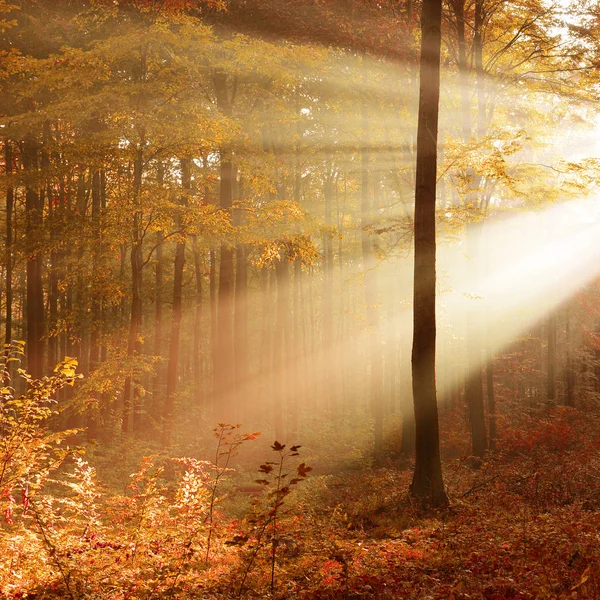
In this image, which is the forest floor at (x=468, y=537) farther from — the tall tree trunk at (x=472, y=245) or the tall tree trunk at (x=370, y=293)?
the tall tree trunk at (x=370, y=293)

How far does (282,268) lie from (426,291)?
12466 millimetres

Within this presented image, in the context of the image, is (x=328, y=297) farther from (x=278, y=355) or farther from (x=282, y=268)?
(x=282, y=268)

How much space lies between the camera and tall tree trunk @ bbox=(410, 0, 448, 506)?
30.7ft

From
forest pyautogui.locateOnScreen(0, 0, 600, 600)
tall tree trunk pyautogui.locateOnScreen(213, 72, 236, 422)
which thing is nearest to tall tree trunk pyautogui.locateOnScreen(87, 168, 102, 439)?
forest pyautogui.locateOnScreen(0, 0, 600, 600)

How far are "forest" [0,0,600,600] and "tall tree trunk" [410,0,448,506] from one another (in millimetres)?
42

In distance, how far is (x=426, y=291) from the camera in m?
9.55

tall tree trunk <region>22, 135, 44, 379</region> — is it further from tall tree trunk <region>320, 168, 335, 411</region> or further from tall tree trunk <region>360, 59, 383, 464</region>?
tall tree trunk <region>320, 168, 335, 411</region>

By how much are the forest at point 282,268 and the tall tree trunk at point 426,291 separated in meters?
0.04

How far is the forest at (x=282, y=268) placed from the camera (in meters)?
6.07

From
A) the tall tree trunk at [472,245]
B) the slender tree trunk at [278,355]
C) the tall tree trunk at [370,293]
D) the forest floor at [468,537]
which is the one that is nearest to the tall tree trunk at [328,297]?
the slender tree trunk at [278,355]

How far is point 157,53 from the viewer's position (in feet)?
47.8

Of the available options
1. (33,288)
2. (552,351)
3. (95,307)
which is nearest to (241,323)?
(95,307)

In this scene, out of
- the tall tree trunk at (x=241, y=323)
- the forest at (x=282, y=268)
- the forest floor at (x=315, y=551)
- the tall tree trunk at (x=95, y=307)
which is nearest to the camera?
the forest floor at (x=315, y=551)

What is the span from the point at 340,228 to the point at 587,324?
1491 cm
